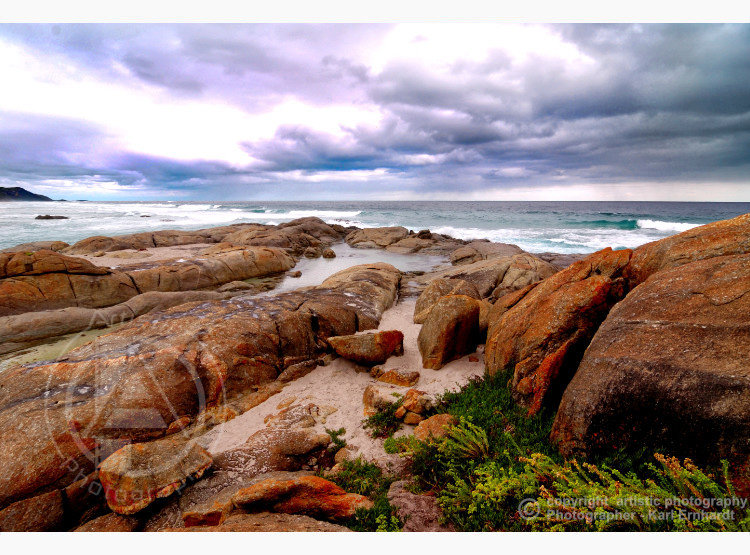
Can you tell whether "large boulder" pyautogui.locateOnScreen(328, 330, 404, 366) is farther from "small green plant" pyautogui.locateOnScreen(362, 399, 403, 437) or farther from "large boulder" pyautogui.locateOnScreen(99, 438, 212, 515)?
"large boulder" pyautogui.locateOnScreen(99, 438, 212, 515)

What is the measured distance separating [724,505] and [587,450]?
127cm

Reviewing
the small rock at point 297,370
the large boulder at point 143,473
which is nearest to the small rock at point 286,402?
the small rock at point 297,370

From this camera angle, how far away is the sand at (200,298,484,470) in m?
6.27

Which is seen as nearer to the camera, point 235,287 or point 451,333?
point 451,333

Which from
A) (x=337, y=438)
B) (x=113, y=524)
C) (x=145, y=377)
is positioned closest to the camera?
(x=113, y=524)

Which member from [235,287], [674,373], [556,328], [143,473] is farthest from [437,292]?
[235,287]

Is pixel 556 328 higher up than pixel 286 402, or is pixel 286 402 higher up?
pixel 556 328

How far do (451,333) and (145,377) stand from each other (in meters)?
7.10

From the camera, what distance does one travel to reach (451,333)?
8375 mm

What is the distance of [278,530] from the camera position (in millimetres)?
3719

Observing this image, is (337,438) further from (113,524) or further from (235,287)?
(235,287)

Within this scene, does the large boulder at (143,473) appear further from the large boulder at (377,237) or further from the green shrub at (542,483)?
the large boulder at (377,237)

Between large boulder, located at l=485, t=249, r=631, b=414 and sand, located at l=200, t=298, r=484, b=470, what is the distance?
1257 millimetres

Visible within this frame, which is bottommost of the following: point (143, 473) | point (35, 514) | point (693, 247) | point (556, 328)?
point (35, 514)
